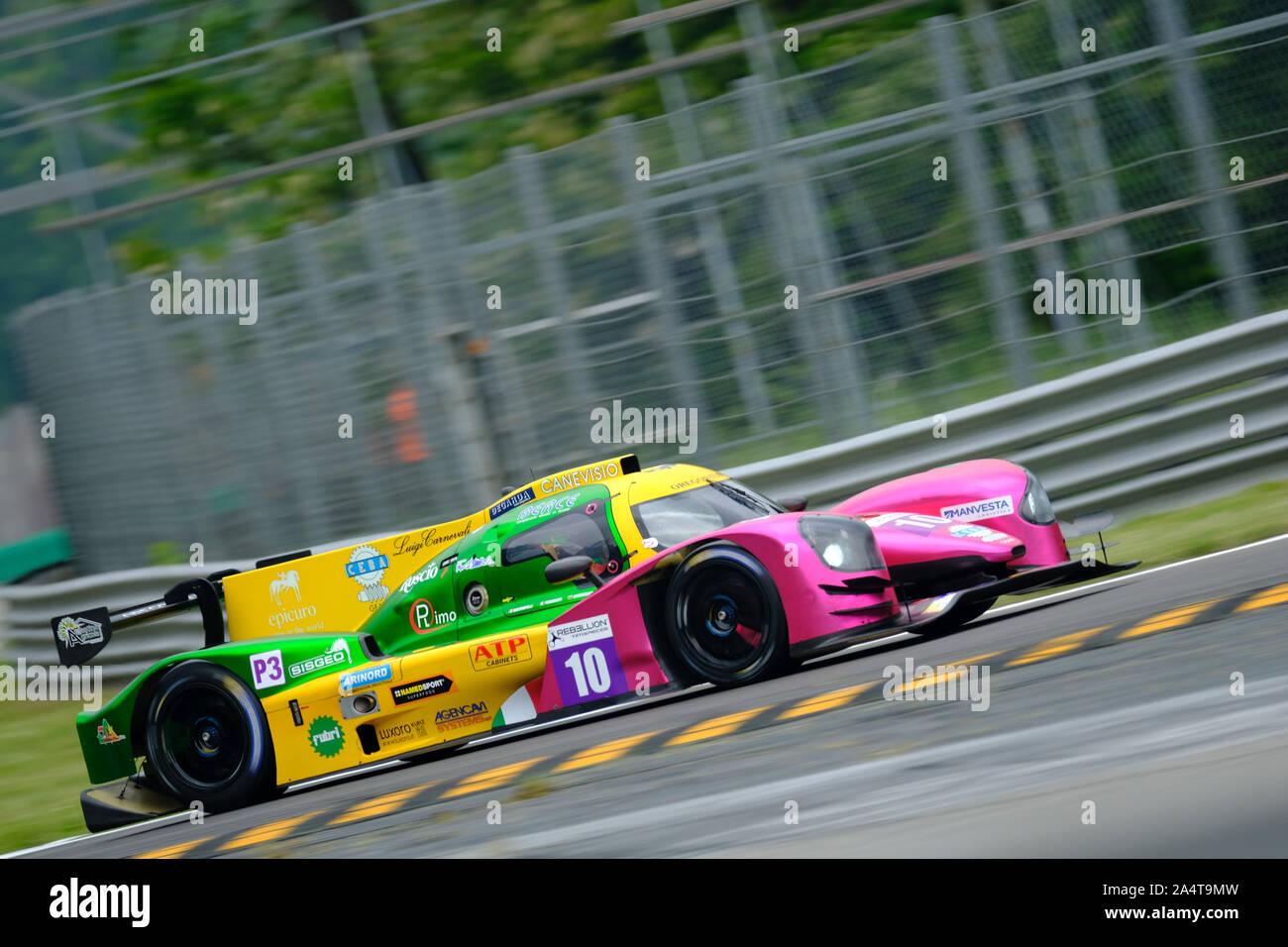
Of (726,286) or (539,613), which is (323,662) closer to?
(539,613)

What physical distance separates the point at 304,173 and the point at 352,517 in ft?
19.6

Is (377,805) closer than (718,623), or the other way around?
(377,805)

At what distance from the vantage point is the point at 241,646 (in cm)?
766

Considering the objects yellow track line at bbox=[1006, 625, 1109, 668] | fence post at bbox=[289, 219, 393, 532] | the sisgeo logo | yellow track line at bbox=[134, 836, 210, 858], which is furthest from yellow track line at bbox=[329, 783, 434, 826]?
fence post at bbox=[289, 219, 393, 532]

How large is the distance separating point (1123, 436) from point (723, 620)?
3716 millimetres

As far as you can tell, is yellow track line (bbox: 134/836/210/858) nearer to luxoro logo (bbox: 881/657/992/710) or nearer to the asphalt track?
the asphalt track

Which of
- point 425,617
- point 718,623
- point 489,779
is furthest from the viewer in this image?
point 425,617

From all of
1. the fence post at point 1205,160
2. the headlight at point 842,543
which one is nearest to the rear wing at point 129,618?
the headlight at point 842,543

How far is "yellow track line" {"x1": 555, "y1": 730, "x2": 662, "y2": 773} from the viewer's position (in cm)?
630

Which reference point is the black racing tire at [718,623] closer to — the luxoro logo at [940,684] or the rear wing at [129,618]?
the luxoro logo at [940,684]

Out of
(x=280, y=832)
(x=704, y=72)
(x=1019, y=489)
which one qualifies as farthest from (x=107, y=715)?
(x=704, y=72)

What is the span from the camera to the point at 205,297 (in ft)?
38.4

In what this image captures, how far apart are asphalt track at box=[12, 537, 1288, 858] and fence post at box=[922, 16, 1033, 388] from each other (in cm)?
238

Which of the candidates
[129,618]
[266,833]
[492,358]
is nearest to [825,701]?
[266,833]
